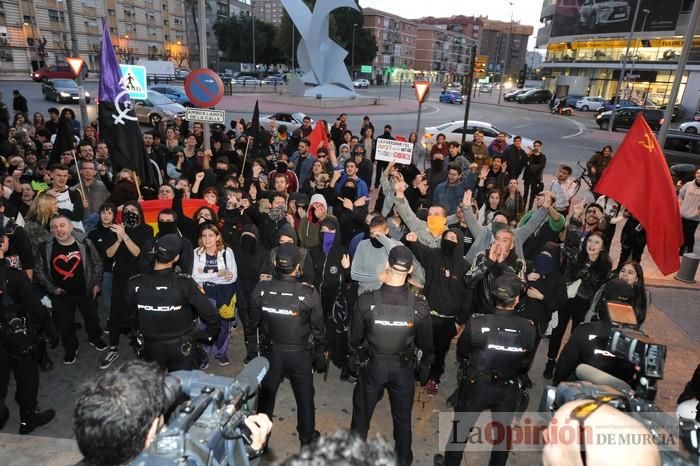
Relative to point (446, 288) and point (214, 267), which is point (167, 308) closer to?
point (214, 267)

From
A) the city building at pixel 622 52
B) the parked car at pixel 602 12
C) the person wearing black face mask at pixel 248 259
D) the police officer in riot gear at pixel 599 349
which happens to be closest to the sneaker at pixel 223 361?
the person wearing black face mask at pixel 248 259

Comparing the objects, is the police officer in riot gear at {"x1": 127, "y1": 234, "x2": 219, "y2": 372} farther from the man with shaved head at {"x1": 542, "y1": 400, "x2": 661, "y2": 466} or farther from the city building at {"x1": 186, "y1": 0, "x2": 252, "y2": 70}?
the city building at {"x1": 186, "y1": 0, "x2": 252, "y2": 70}

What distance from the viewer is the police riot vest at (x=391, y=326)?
3.52 m

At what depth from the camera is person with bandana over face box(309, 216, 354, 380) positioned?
16.8 ft

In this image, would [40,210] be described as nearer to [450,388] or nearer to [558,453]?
[450,388]

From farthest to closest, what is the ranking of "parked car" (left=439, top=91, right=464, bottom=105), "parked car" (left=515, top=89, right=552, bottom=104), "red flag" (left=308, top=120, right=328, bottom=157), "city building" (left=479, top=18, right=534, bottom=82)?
"city building" (left=479, top=18, right=534, bottom=82) < "parked car" (left=515, top=89, right=552, bottom=104) < "parked car" (left=439, top=91, right=464, bottom=105) < "red flag" (left=308, top=120, right=328, bottom=157)

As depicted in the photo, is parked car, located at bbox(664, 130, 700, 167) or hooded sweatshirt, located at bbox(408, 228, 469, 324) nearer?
hooded sweatshirt, located at bbox(408, 228, 469, 324)

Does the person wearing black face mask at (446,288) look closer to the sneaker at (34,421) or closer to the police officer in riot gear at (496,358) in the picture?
the police officer in riot gear at (496,358)

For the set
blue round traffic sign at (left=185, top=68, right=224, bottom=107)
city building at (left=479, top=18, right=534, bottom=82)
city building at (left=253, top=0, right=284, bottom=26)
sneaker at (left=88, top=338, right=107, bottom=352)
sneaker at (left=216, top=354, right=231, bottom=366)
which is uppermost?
city building at (left=253, top=0, right=284, bottom=26)

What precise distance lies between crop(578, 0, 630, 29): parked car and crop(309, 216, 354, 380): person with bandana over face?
198 feet

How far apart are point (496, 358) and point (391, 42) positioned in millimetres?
122764

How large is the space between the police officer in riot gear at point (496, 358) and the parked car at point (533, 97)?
55166mm

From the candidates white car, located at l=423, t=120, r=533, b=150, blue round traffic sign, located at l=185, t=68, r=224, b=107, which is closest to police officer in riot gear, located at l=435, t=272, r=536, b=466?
blue round traffic sign, located at l=185, t=68, r=224, b=107

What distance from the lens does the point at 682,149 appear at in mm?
19062
